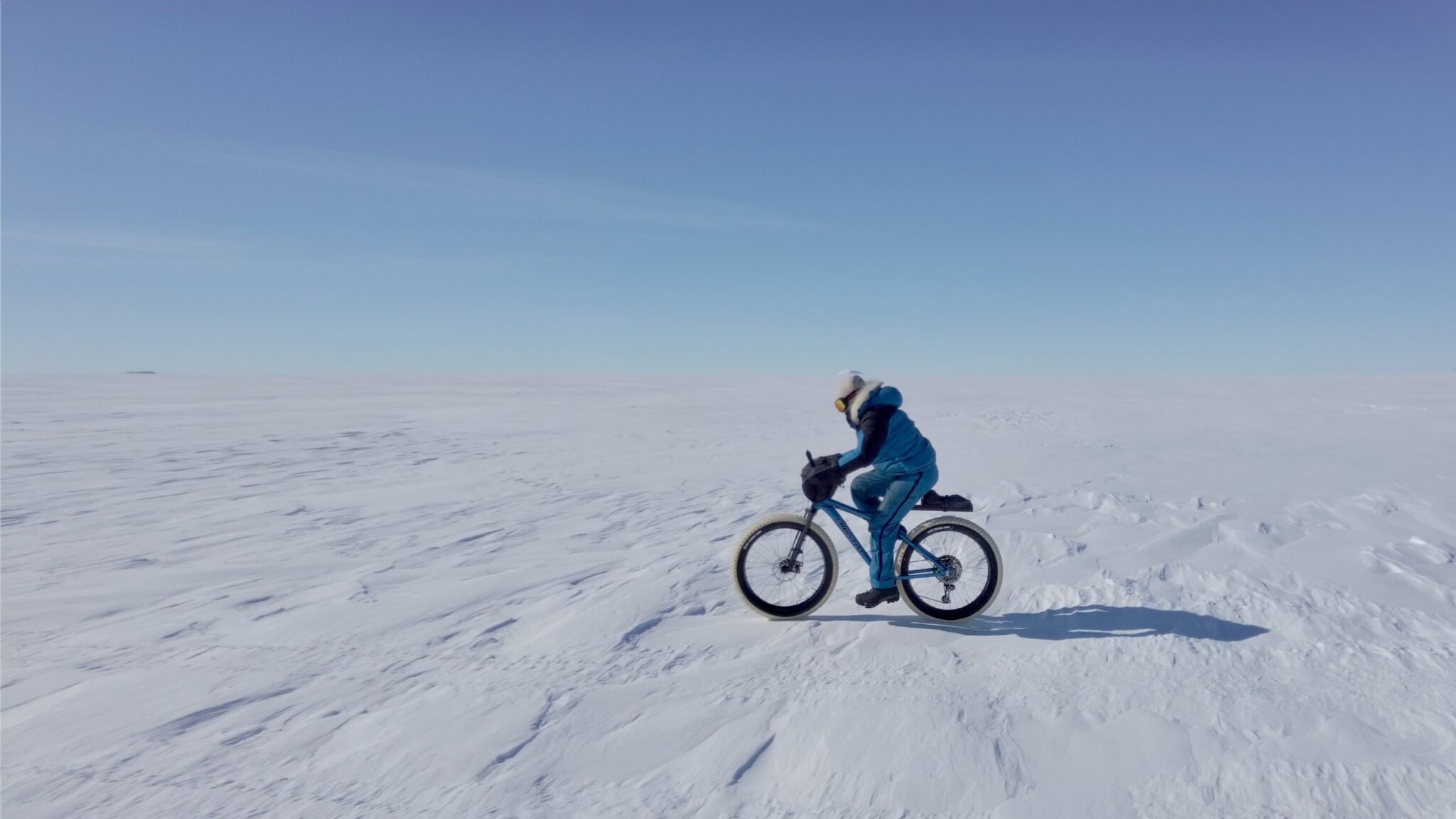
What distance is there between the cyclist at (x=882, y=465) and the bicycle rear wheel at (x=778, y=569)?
318mm

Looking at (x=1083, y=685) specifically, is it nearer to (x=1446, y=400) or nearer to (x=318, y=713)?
(x=318, y=713)

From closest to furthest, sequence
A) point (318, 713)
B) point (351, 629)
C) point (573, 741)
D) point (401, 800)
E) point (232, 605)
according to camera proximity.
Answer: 1. point (401, 800)
2. point (573, 741)
3. point (318, 713)
4. point (351, 629)
5. point (232, 605)

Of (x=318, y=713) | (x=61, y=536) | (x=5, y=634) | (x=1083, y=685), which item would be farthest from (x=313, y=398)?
(x=1083, y=685)

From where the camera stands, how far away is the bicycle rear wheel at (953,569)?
5293mm

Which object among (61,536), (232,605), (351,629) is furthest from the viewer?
(61,536)

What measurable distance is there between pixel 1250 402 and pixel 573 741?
26041 millimetres

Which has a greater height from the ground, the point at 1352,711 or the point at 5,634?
the point at 1352,711

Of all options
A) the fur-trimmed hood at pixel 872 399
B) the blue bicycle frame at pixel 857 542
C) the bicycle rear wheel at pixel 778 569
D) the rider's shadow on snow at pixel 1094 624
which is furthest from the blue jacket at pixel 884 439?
the rider's shadow on snow at pixel 1094 624

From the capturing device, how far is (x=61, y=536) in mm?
8328

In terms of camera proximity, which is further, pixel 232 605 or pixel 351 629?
pixel 232 605

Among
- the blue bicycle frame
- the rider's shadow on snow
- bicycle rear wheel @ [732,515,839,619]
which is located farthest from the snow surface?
the blue bicycle frame

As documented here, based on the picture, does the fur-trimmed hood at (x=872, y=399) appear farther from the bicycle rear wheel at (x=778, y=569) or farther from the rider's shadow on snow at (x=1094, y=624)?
the rider's shadow on snow at (x=1094, y=624)

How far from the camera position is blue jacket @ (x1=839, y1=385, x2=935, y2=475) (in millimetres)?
5020

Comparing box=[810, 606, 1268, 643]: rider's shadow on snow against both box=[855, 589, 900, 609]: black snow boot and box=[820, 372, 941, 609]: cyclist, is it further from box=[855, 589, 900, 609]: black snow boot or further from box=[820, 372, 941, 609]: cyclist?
box=[820, 372, 941, 609]: cyclist
